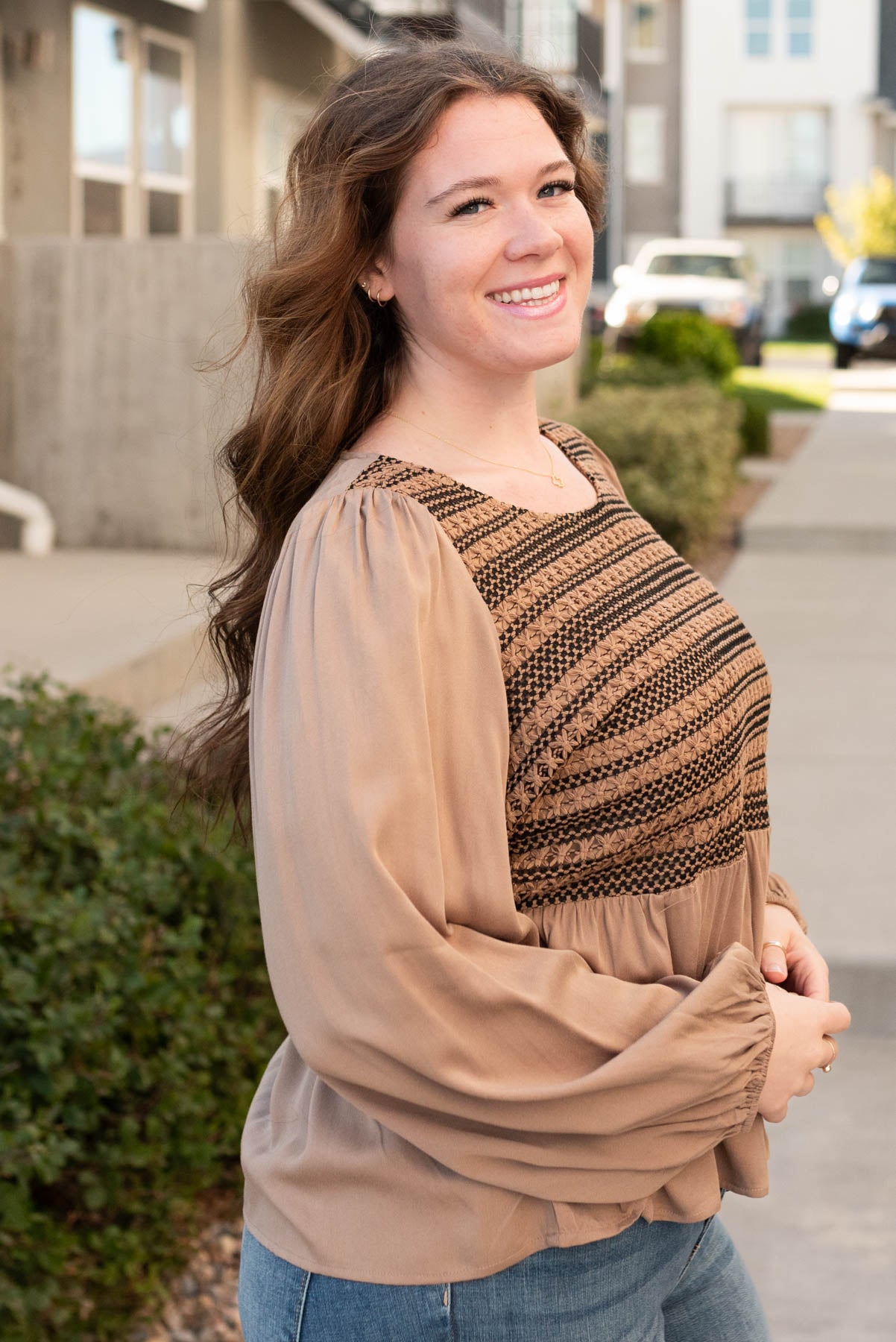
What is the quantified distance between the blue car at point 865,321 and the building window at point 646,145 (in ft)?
64.2

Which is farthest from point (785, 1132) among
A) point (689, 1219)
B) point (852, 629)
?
point (852, 629)

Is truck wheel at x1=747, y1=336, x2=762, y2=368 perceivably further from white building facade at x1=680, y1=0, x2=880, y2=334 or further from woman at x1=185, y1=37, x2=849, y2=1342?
woman at x1=185, y1=37, x2=849, y2=1342

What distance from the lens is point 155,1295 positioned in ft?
9.39

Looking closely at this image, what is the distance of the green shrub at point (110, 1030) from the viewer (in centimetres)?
253

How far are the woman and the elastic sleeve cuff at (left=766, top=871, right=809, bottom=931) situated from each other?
0.09 meters

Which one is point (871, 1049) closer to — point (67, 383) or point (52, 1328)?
point (52, 1328)

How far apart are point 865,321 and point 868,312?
224mm

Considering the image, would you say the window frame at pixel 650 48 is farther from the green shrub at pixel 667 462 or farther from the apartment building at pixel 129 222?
the green shrub at pixel 667 462

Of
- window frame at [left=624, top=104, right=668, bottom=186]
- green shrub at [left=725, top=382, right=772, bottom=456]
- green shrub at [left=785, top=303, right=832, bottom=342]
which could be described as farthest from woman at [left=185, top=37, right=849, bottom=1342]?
window frame at [left=624, top=104, right=668, bottom=186]

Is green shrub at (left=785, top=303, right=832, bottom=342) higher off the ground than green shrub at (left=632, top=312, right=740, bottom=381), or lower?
higher

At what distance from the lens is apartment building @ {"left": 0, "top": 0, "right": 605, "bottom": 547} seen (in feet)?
28.5

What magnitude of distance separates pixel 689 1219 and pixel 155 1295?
61.0 inches

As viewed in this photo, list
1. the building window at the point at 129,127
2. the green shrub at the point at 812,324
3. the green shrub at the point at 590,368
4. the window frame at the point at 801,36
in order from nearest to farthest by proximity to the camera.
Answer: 1. the building window at the point at 129,127
2. the green shrub at the point at 590,368
3. the green shrub at the point at 812,324
4. the window frame at the point at 801,36

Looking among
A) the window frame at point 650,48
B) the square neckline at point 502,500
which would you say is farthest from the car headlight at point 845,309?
the square neckline at point 502,500
